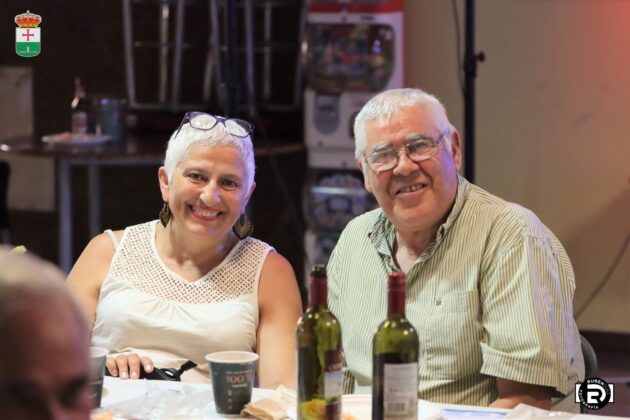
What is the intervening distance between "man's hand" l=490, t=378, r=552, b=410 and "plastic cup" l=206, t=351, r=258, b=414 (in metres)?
0.58

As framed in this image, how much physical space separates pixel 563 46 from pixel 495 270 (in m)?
3.24

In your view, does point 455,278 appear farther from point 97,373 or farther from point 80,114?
point 80,114

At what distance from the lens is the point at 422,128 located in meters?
2.50

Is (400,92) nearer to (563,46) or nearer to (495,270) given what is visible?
(495,270)

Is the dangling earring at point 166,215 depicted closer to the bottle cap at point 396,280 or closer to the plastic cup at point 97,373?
the plastic cup at point 97,373

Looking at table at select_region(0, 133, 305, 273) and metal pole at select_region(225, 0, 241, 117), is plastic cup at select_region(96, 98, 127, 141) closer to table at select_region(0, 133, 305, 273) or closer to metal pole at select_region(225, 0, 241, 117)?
table at select_region(0, 133, 305, 273)

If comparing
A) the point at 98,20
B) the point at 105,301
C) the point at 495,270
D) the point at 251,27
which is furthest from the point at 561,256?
the point at 98,20

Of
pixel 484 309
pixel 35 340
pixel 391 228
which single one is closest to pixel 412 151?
pixel 391 228

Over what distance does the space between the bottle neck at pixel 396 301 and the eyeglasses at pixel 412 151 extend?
0.81 meters

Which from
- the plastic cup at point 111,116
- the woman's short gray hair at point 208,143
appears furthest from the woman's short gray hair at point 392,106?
the plastic cup at point 111,116

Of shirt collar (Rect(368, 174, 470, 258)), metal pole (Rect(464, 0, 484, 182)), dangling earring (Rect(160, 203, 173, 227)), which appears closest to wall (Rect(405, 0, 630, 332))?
metal pole (Rect(464, 0, 484, 182))

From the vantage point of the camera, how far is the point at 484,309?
238 centimetres

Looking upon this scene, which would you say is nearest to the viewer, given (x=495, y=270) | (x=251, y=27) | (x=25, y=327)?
(x=25, y=327)

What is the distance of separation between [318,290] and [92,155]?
3.43 meters
